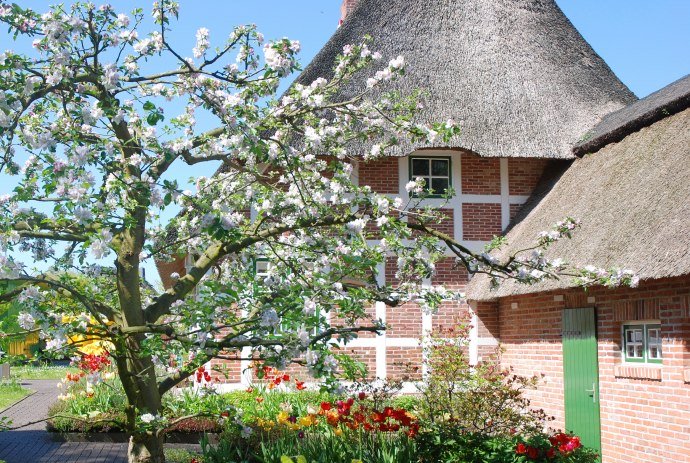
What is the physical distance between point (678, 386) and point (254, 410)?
5.18 metres

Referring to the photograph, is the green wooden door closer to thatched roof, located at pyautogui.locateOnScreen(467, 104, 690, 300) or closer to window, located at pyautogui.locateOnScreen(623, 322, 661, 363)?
window, located at pyautogui.locateOnScreen(623, 322, 661, 363)

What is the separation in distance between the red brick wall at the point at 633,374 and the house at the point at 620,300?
→ 0.01 meters

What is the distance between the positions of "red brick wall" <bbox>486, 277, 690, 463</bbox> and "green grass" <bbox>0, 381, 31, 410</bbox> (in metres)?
10.4

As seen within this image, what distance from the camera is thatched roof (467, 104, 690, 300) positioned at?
8.27m

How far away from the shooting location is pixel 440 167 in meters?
13.6

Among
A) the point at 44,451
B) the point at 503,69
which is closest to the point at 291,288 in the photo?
the point at 44,451

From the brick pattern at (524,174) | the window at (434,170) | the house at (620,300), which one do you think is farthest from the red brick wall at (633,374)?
the window at (434,170)

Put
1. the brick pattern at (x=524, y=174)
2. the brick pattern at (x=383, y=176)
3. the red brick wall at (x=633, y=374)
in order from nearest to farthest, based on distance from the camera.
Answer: the red brick wall at (x=633, y=374) → the brick pattern at (x=383, y=176) → the brick pattern at (x=524, y=174)

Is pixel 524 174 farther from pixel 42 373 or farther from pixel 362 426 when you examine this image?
pixel 42 373

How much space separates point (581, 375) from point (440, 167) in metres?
4.52

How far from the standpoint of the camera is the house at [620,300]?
27.2 ft

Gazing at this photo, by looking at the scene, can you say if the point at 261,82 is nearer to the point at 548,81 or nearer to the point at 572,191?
the point at 572,191

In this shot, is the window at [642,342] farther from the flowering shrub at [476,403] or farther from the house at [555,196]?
the flowering shrub at [476,403]

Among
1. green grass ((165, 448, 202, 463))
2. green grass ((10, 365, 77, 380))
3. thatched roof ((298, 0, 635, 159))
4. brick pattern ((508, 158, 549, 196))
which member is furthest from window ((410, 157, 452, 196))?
green grass ((10, 365, 77, 380))
